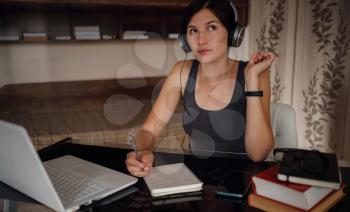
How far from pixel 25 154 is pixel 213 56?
0.85 m

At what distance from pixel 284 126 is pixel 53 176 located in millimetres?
781

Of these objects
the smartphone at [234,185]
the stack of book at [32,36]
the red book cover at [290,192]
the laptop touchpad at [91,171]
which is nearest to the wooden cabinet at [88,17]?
the stack of book at [32,36]

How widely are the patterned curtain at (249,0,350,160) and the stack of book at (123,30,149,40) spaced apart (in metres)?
0.92

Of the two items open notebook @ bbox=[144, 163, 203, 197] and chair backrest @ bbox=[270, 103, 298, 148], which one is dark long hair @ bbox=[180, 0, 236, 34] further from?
open notebook @ bbox=[144, 163, 203, 197]

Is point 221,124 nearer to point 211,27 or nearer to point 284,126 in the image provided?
point 284,126

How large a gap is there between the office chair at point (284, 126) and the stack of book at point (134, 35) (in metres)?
1.58

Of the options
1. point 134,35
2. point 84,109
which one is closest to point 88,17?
point 134,35

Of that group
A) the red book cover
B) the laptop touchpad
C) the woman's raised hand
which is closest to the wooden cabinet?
the woman's raised hand

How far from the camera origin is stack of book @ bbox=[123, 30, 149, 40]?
97.1 inches

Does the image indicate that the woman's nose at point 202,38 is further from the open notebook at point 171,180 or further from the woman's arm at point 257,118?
the open notebook at point 171,180

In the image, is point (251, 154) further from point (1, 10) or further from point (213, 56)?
point (1, 10)

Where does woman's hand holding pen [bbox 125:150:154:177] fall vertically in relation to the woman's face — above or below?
below

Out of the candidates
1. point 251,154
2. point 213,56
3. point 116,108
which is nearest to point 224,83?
point 213,56

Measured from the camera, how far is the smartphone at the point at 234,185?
0.72m
